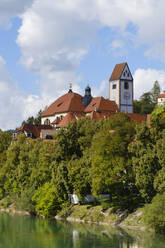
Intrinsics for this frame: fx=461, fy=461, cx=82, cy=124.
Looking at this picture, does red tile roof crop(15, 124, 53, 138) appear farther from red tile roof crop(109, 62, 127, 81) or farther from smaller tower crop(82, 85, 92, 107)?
red tile roof crop(109, 62, 127, 81)

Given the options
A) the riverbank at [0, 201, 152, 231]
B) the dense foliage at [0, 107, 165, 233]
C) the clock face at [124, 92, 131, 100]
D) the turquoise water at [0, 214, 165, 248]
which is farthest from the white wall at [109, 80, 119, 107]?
the turquoise water at [0, 214, 165, 248]

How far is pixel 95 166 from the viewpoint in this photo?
5322 cm

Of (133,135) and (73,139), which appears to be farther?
(73,139)

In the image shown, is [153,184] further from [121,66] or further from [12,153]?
[121,66]

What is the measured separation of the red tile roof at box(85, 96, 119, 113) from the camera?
120 m

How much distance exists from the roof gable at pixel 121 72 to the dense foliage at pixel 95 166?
2339 inches

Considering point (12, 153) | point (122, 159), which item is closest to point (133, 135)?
point (122, 159)

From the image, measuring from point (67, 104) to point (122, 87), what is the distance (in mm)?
16842

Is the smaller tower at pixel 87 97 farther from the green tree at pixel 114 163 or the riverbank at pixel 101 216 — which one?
the green tree at pixel 114 163

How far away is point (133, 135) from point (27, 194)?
21926 mm

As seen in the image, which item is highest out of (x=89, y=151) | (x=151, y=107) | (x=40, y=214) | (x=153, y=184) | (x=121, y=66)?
(x=121, y=66)

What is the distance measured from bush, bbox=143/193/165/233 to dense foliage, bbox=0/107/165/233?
43 cm

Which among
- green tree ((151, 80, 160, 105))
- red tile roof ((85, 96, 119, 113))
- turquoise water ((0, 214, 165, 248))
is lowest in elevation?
turquoise water ((0, 214, 165, 248))

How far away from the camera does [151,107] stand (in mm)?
147875
